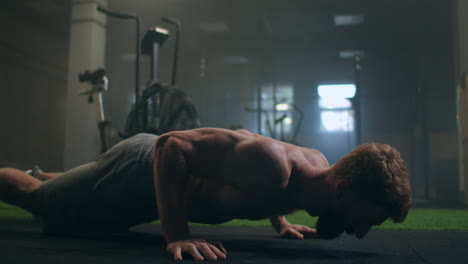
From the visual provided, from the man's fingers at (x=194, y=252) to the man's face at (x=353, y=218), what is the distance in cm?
46

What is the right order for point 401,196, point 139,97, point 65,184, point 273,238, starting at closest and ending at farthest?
point 401,196
point 65,184
point 273,238
point 139,97

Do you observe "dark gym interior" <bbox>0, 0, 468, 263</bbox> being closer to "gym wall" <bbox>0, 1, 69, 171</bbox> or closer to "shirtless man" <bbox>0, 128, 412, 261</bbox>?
"gym wall" <bbox>0, 1, 69, 171</bbox>

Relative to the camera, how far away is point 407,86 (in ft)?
23.9

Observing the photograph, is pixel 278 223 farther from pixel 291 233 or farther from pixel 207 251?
pixel 207 251

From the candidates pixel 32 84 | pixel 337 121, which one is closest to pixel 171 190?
pixel 337 121

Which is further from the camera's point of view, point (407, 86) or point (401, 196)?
point (407, 86)

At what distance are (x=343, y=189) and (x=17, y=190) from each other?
147 cm

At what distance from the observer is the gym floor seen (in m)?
1.37

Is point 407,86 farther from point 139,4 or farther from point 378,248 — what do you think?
point 378,248

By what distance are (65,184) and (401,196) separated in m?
1.38

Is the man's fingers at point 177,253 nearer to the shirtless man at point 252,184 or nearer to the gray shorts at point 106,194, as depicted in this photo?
the shirtless man at point 252,184

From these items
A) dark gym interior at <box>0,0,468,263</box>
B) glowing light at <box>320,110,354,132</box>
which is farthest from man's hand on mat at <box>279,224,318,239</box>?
glowing light at <box>320,110,354,132</box>

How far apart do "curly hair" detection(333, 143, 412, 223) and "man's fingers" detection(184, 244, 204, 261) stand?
537 millimetres

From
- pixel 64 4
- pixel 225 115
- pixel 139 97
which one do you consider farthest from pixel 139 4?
pixel 139 97
